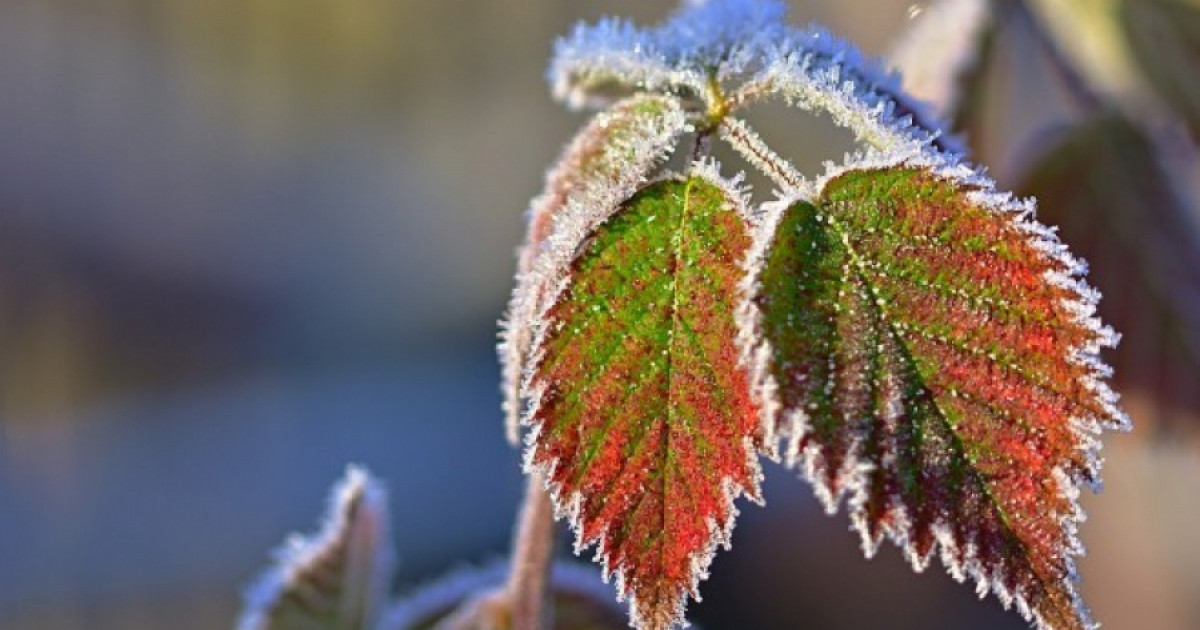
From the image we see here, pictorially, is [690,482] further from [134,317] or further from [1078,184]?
→ [134,317]

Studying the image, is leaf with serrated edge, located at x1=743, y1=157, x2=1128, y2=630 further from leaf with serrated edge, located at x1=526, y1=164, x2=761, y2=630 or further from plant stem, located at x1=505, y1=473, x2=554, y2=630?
plant stem, located at x1=505, y1=473, x2=554, y2=630

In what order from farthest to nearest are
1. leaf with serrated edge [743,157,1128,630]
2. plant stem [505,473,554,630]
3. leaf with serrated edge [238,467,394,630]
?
1. leaf with serrated edge [238,467,394,630]
2. plant stem [505,473,554,630]
3. leaf with serrated edge [743,157,1128,630]

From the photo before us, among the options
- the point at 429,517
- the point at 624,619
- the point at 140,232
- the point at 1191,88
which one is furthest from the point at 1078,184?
the point at 140,232

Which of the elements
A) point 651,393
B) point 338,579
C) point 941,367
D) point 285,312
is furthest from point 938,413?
point 285,312

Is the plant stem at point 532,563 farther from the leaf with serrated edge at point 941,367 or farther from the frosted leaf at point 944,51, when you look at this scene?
the frosted leaf at point 944,51

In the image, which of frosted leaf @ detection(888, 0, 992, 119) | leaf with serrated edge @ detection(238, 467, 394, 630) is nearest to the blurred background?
frosted leaf @ detection(888, 0, 992, 119)

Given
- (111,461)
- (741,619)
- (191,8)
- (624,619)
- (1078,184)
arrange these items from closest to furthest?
(624,619), (1078,184), (741,619), (111,461), (191,8)
